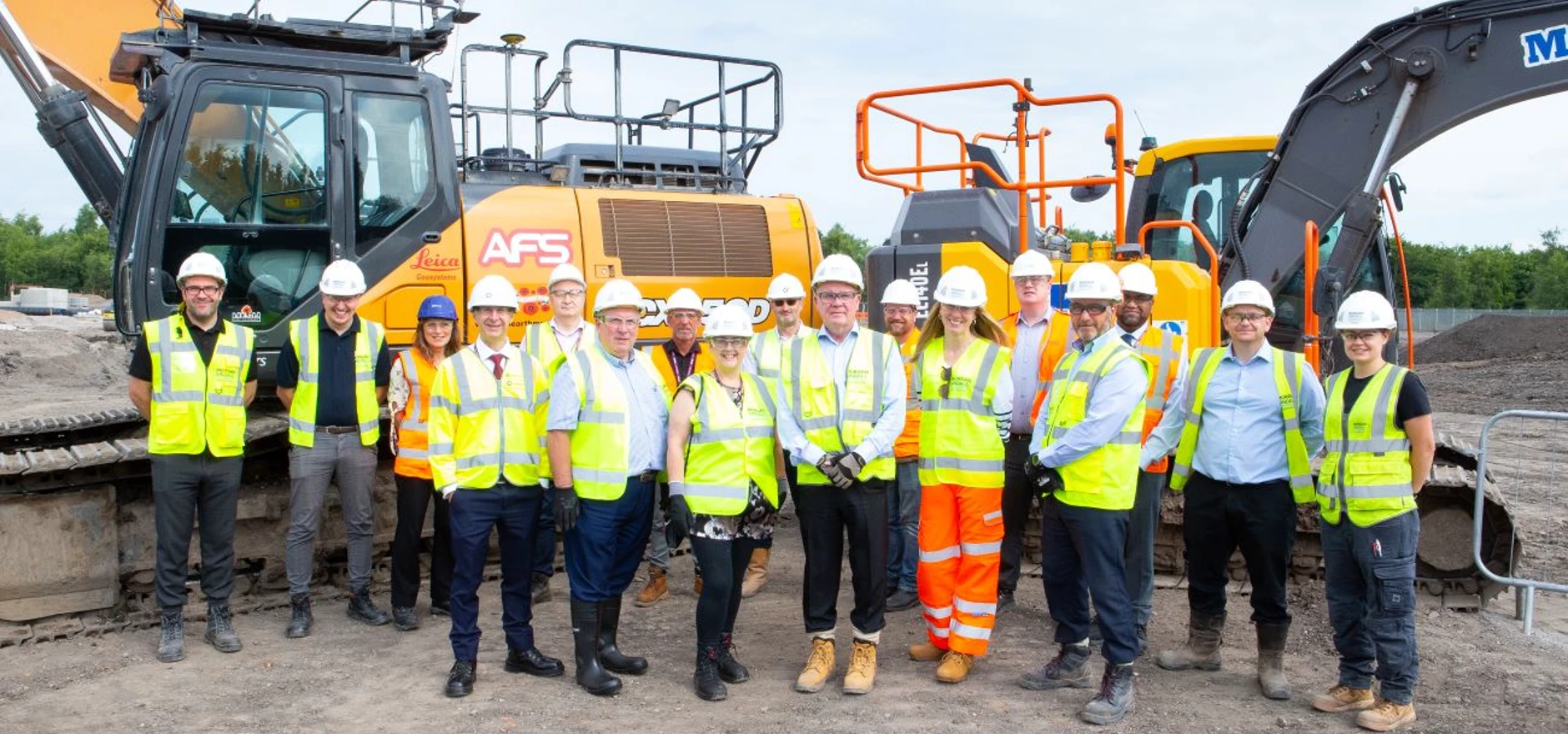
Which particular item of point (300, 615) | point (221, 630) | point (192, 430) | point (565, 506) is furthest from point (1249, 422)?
point (221, 630)

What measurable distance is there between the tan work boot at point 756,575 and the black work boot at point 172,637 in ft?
10.2

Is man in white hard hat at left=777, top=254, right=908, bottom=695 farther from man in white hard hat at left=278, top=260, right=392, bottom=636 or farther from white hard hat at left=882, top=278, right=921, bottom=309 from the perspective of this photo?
man in white hard hat at left=278, top=260, right=392, bottom=636

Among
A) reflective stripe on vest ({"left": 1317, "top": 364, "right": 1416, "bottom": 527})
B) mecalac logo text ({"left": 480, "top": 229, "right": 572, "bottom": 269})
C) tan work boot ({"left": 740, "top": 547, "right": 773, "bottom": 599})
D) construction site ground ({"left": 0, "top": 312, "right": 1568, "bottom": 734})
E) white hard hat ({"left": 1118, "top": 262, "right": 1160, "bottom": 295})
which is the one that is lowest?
construction site ground ({"left": 0, "top": 312, "right": 1568, "bottom": 734})

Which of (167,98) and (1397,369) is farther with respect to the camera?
(167,98)

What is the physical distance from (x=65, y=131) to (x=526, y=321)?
2915 millimetres

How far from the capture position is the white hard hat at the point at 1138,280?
6301 mm

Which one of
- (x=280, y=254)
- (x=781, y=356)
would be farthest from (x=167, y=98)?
(x=781, y=356)

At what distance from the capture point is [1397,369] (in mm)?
5473

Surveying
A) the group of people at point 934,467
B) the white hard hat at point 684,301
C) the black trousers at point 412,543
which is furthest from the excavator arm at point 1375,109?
the black trousers at point 412,543

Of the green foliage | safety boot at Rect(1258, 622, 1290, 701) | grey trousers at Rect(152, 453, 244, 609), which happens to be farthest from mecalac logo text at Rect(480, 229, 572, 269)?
the green foliage

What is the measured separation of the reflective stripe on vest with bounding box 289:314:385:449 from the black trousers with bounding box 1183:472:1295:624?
14.4ft

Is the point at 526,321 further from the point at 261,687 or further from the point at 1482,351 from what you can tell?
the point at 1482,351

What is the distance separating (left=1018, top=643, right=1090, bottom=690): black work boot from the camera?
594cm

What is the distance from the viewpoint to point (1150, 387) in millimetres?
6332
